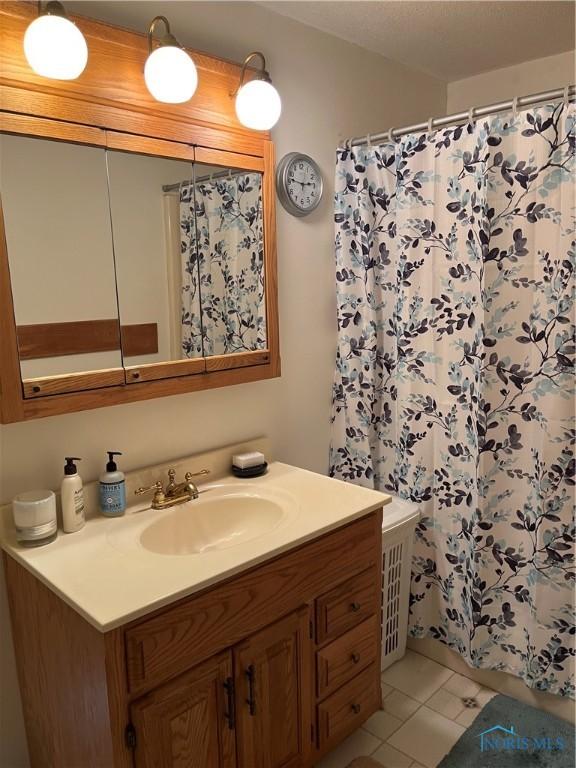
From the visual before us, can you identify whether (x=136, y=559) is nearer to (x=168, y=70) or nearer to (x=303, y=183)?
(x=168, y=70)

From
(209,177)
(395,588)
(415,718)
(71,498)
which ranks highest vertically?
(209,177)

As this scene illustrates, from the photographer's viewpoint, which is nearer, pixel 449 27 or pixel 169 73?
pixel 169 73

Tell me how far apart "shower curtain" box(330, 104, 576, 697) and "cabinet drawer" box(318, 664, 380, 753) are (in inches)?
18.3

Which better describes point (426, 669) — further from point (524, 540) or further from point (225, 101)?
point (225, 101)

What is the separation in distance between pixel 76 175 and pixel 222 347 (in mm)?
630

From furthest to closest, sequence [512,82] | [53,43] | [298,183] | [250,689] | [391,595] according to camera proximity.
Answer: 1. [512,82]
2. [391,595]
3. [298,183]
4. [250,689]
5. [53,43]

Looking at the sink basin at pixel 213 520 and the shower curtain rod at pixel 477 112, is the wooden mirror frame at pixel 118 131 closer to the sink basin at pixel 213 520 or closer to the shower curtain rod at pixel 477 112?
the sink basin at pixel 213 520

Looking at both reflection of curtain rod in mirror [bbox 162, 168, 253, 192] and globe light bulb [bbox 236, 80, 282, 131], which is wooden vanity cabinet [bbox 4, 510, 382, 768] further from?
globe light bulb [bbox 236, 80, 282, 131]

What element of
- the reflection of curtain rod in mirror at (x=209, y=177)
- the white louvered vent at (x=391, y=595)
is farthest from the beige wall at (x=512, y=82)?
the white louvered vent at (x=391, y=595)

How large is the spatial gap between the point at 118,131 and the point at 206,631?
125cm

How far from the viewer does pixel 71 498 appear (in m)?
1.43

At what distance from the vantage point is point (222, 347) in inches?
69.9

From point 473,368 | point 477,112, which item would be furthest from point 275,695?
point 477,112

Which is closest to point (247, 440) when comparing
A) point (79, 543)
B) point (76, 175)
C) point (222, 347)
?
point (222, 347)
